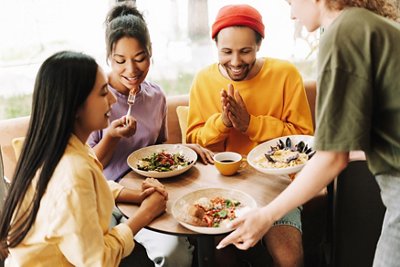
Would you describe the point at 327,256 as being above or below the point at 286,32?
below

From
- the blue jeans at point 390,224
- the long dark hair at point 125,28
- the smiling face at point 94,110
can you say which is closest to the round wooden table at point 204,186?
the smiling face at point 94,110

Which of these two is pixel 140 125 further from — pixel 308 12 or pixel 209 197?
pixel 308 12

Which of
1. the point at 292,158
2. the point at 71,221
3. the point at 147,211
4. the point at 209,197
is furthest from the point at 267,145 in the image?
the point at 71,221

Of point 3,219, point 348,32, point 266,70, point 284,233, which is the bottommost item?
point 284,233

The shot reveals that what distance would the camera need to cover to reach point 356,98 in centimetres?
95

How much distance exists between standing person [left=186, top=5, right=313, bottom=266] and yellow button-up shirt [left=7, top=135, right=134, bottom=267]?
0.77 metres

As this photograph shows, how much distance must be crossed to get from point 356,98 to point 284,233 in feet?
3.12

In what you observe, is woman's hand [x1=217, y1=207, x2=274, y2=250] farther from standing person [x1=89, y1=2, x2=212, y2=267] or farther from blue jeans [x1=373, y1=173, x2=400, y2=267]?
standing person [x1=89, y1=2, x2=212, y2=267]

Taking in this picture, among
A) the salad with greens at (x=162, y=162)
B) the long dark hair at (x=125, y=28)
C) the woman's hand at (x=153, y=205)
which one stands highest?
the long dark hair at (x=125, y=28)

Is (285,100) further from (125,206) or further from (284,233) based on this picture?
(125,206)

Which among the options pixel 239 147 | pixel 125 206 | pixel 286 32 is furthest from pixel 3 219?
pixel 286 32

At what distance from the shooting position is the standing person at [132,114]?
1723 millimetres

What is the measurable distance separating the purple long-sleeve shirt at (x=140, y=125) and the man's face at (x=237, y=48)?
394mm

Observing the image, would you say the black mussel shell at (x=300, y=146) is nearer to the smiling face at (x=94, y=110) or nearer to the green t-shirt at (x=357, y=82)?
the green t-shirt at (x=357, y=82)
